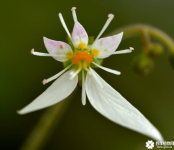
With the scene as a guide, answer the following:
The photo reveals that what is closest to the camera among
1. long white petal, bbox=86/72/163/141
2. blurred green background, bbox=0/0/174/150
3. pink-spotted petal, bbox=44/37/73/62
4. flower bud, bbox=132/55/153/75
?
long white petal, bbox=86/72/163/141

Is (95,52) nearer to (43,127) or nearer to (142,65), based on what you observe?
(142,65)

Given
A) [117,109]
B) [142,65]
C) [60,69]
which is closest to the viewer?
[117,109]

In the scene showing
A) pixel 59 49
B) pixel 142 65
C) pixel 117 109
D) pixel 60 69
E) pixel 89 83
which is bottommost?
pixel 117 109

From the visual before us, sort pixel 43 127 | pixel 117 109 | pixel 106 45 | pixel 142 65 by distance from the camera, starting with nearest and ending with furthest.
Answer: pixel 117 109 < pixel 106 45 < pixel 142 65 < pixel 43 127

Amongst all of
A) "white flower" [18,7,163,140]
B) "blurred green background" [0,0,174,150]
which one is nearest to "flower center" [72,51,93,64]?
"white flower" [18,7,163,140]

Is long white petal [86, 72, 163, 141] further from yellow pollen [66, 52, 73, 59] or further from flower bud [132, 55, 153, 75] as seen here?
flower bud [132, 55, 153, 75]

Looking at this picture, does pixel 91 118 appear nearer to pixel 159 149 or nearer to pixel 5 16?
pixel 159 149

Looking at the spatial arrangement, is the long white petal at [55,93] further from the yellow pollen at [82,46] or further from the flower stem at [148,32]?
the flower stem at [148,32]

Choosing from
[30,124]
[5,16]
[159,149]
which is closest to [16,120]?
[30,124]

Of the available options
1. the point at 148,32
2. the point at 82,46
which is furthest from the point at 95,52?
the point at 148,32
